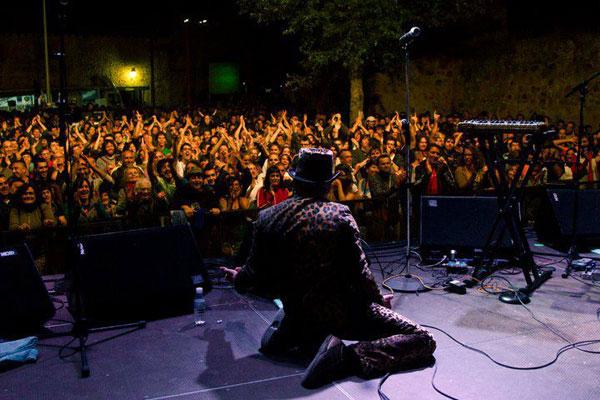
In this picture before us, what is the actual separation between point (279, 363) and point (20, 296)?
206 cm

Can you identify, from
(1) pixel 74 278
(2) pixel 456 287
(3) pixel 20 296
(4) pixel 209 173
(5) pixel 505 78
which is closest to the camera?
(1) pixel 74 278

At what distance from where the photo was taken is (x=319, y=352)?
3721 millimetres

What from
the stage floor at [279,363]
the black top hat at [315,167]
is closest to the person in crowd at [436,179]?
the stage floor at [279,363]

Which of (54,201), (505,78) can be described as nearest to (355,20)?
(505,78)

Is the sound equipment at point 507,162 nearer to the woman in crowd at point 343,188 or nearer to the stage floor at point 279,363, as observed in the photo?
the stage floor at point 279,363

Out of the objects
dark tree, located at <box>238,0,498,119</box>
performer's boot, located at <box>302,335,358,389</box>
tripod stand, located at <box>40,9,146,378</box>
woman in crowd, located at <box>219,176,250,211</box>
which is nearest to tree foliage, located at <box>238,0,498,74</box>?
dark tree, located at <box>238,0,498,119</box>

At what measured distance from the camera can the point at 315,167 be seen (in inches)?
150

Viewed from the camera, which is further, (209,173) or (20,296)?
(209,173)

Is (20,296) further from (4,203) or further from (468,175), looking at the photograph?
(468,175)

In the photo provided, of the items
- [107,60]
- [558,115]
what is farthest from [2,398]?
[107,60]

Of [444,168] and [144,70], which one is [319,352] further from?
[144,70]

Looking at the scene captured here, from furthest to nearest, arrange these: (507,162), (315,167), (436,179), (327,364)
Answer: (436,179)
(507,162)
(315,167)
(327,364)

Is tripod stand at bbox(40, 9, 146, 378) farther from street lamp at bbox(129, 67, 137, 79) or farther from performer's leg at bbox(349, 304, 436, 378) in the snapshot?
street lamp at bbox(129, 67, 137, 79)

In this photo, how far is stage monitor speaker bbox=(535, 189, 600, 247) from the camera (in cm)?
700
